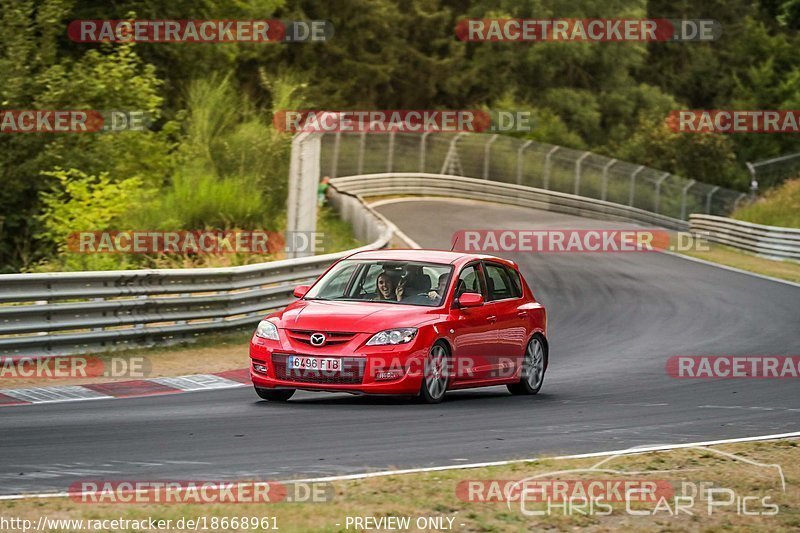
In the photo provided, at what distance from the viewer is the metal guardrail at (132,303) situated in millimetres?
15633

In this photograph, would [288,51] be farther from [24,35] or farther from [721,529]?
[721,529]

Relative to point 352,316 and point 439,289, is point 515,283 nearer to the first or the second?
point 439,289

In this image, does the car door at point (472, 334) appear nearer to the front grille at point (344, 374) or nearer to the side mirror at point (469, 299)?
the side mirror at point (469, 299)

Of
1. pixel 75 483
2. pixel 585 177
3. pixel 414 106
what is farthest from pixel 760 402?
pixel 414 106

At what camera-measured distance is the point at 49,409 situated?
39.9 feet

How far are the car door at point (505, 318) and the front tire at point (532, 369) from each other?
0.15 meters

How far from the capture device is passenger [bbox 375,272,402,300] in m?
13.5

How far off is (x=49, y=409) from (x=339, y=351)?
2.60 meters

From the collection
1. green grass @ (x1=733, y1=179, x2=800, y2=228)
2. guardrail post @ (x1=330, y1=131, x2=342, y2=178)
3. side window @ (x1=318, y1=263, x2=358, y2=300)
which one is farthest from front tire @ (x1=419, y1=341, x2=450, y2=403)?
guardrail post @ (x1=330, y1=131, x2=342, y2=178)

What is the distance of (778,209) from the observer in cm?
4538

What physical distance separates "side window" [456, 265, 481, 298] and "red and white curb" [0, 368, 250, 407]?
2761 mm

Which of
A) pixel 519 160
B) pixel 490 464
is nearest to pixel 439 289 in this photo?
pixel 490 464

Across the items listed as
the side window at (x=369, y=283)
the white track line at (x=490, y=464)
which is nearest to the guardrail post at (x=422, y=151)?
the side window at (x=369, y=283)

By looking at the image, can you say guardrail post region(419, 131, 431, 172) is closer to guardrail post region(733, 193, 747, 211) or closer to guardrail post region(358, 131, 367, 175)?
guardrail post region(358, 131, 367, 175)
